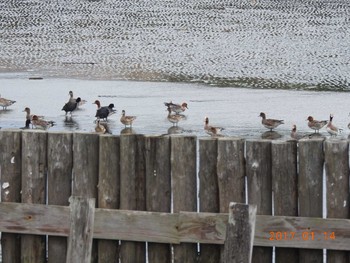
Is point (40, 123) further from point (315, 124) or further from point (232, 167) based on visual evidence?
point (232, 167)

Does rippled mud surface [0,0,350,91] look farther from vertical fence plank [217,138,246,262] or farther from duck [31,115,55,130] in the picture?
vertical fence plank [217,138,246,262]

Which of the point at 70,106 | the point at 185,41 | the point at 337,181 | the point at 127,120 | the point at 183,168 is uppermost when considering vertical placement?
the point at 185,41

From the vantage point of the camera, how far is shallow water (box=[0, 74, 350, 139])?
2052 centimetres

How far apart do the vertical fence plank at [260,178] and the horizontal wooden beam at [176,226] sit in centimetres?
17

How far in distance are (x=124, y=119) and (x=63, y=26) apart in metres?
21.9

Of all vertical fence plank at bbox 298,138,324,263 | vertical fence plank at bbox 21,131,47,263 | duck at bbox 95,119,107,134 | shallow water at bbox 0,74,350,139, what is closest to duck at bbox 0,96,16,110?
shallow water at bbox 0,74,350,139

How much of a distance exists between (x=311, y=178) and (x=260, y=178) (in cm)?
41

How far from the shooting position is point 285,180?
321 inches

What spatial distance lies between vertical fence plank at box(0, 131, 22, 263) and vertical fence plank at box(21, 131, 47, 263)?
78mm

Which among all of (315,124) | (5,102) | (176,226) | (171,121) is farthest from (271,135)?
(176,226)

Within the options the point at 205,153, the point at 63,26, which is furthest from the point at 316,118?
the point at 63,26

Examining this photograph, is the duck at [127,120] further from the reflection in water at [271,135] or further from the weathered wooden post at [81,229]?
the weathered wooden post at [81,229]

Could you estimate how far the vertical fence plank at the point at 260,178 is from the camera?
8172 mm

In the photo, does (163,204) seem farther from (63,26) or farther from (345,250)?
(63,26)
